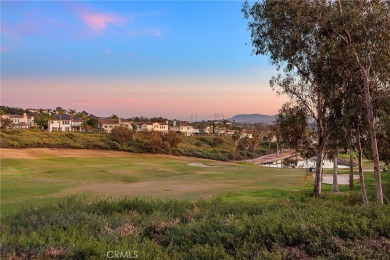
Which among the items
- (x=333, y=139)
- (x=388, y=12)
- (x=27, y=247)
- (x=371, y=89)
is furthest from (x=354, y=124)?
(x=27, y=247)

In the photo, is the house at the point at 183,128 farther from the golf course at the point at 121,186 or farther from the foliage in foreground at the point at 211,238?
the foliage in foreground at the point at 211,238

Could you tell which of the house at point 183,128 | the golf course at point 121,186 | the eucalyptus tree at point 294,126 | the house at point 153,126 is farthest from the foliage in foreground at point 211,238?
the house at point 183,128

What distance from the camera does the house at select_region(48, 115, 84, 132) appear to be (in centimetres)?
12419

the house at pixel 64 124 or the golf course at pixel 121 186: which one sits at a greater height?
the house at pixel 64 124

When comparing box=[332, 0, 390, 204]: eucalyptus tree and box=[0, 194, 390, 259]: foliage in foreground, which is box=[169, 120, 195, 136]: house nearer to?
box=[332, 0, 390, 204]: eucalyptus tree

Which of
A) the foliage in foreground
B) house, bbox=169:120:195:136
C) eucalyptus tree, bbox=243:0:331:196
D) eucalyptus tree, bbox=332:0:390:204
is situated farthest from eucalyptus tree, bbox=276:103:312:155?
house, bbox=169:120:195:136

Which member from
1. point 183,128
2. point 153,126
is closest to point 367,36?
point 153,126

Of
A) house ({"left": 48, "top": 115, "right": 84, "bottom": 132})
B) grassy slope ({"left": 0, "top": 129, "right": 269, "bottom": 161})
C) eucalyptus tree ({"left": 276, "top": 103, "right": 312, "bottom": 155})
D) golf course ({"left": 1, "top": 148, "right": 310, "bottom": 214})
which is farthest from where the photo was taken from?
house ({"left": 48, "top": 115, "right": 84, "bottom": 132})

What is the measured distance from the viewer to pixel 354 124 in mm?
18062

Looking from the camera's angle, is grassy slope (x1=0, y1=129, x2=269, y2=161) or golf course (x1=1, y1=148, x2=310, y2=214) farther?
grassy slope (x1=0, y1=129, x2=269, y2=161)

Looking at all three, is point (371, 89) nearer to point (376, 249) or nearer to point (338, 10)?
point (338, 10)

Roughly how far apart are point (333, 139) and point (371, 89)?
419cm

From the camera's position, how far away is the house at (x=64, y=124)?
12419 centimetres

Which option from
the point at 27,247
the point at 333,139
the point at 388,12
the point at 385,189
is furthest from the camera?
the point at 385,189
